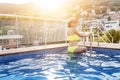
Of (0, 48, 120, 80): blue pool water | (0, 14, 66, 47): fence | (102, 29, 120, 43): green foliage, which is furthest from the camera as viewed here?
(102, 29, 120, 43): green foliage

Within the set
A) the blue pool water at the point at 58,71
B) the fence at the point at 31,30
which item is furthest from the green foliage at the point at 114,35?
the blue pool water at the point at 58,71

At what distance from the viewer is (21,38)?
853 centimetres

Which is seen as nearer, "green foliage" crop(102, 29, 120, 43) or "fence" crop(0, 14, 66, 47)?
"fence" crop(0, 14, 66, 47)

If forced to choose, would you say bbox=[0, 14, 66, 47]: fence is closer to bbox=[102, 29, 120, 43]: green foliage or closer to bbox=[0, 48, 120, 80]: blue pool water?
bbox=[0, 48, 120, 80]: blue pool water

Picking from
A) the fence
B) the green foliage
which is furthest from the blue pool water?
the green foliage

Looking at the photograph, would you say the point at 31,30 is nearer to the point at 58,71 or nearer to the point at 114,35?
the point at 58,71

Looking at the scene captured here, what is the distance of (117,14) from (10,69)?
25.3 metres

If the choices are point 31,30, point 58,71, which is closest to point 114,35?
point 31,30

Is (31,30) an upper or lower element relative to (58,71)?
upper

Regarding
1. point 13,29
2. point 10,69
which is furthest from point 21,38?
point 10,69

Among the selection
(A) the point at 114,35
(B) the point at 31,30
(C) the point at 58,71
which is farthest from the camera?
(A) the point at 114,35

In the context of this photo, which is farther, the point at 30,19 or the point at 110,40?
the point at 110,40

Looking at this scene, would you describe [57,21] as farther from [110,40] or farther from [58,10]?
[58,10]

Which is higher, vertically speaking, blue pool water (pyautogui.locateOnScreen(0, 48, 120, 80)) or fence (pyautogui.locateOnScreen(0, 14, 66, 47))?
fence (pyautogui.locateOnScreen(0, 14, 66, 47))
